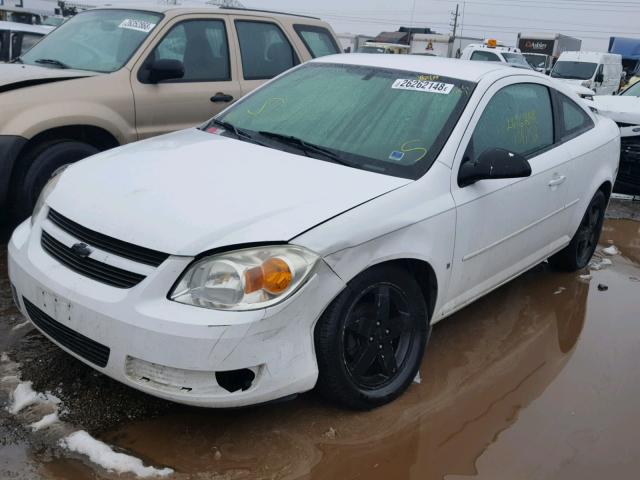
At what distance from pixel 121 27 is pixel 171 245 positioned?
140 inches

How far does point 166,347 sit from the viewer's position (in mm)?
2477

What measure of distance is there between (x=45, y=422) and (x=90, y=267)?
2.29ft

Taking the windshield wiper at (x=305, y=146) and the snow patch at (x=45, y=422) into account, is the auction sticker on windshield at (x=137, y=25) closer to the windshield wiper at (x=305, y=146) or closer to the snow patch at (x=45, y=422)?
the windshield wiper at (x=305, y=146)

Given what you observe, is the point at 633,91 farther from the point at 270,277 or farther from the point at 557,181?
the point at 270,277

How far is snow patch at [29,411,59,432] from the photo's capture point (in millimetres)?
2750

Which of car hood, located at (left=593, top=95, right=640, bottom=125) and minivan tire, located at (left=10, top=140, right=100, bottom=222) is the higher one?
minivan tire, located at (left=10, top=140, right=100, bottom=222)

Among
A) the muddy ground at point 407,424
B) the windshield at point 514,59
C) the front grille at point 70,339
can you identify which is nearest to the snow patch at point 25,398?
the muddy ground at point 407,424

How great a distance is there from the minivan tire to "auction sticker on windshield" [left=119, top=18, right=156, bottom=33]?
1226 millimetres

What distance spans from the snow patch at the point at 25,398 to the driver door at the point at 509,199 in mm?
2015

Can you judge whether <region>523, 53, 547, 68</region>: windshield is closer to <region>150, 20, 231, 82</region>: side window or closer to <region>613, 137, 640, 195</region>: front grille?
<region>613, 137, 640, 195</region>: front grille

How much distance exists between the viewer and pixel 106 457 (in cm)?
260

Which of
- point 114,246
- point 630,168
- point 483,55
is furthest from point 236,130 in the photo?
point 483,55

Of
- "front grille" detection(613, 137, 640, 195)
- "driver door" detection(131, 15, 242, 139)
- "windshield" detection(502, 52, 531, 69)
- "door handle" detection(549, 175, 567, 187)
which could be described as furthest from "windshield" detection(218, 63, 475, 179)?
"windshield" detection(502, 52, 531, 69)

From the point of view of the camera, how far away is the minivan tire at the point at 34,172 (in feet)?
15.2
